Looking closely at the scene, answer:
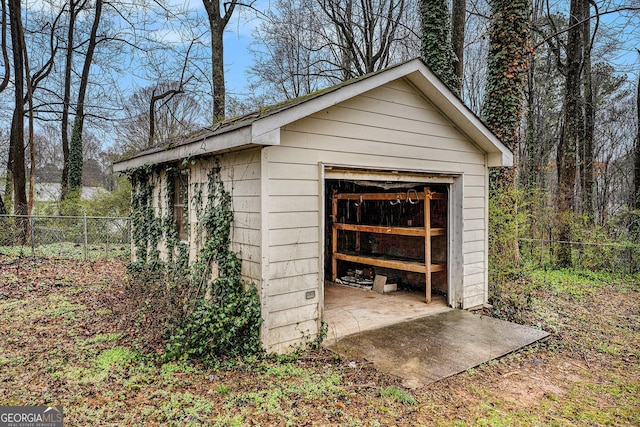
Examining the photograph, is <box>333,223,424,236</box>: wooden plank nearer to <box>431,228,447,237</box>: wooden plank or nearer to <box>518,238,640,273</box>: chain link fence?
<box>431,228,447,237</box>: wooden plank

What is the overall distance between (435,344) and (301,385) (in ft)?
6.35

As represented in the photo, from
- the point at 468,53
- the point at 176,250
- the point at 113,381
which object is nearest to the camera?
the point at 113,381

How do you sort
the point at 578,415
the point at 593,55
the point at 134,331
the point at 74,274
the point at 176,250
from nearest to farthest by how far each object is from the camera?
the point at 578,415 → the point at 134,331 → the point at 176,250 → the point at 74,274 → the point at 593,55

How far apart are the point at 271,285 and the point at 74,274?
6729 millimetres

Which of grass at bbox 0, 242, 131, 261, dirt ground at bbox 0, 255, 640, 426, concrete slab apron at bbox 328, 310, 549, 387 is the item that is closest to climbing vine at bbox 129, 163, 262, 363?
dirt ground at bbox 0, 255, 640, 426

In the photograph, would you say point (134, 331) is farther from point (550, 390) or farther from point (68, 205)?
point (68, 205)

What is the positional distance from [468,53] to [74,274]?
18087 millimetres

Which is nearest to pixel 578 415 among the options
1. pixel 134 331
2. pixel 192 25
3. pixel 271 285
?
pixel 271 285

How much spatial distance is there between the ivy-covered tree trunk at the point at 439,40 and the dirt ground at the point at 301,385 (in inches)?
247

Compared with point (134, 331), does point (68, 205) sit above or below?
above

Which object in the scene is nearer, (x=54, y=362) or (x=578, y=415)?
(x=578, y=415)

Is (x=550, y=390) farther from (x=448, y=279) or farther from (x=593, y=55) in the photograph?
(x=593, y=55)

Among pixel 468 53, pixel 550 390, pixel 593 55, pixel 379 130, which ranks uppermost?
pixel 468 53

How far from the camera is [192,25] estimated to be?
13422 millimetres
